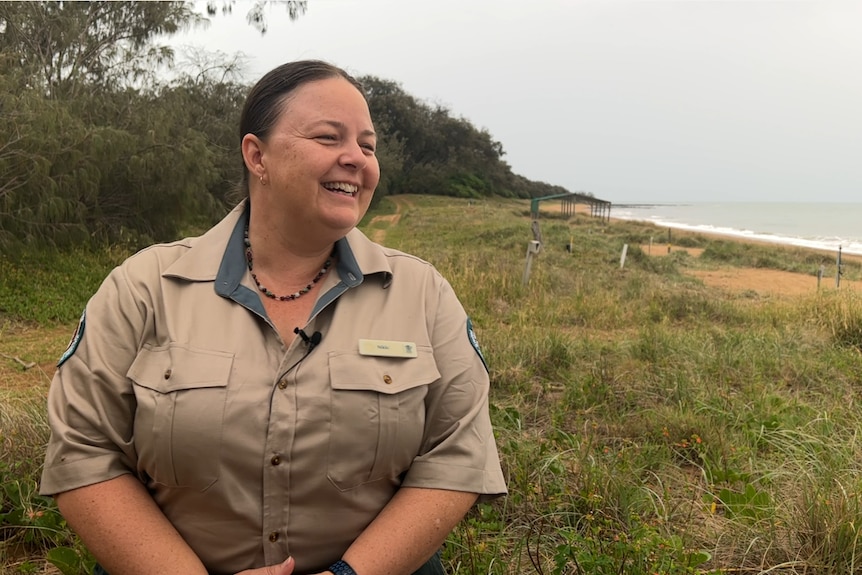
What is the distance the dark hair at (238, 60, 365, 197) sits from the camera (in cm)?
152

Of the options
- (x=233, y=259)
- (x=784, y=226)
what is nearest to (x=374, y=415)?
(x=233, y=259)

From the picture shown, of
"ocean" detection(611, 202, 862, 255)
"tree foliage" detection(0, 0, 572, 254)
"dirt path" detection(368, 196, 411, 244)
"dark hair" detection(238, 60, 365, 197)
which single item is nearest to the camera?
"dark hair" detection(238, 60, 365, 197)

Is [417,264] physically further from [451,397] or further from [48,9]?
[48,9]

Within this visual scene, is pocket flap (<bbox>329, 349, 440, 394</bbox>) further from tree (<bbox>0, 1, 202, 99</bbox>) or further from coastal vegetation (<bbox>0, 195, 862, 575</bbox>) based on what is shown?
tree (<bbox>0, 1, 202, 99</bbox>)

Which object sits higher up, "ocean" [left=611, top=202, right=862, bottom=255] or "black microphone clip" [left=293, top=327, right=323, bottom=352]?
"black microphone clip" [left=293, top=327, right=323, bottom=352]

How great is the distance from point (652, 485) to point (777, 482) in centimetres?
51

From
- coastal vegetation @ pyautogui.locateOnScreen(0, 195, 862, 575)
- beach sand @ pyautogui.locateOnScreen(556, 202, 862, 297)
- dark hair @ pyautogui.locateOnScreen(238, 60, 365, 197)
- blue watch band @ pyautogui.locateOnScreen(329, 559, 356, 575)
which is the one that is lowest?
beach sand @ pyautogui.locateOnScreen(556, 202, 862, 297)

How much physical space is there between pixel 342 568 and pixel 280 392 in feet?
1.28

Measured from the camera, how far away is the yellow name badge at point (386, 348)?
56.9 inches

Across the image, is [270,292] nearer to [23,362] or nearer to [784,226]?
[23,362]

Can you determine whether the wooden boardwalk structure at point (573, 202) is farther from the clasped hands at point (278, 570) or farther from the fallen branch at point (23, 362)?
the clasped hands at point (278, 570)

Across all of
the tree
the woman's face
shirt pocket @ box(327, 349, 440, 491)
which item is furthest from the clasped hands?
the tree

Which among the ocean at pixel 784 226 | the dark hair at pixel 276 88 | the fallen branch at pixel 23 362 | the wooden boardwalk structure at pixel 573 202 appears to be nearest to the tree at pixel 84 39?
the fallen branch at pixel 23 362

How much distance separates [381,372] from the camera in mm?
1428
